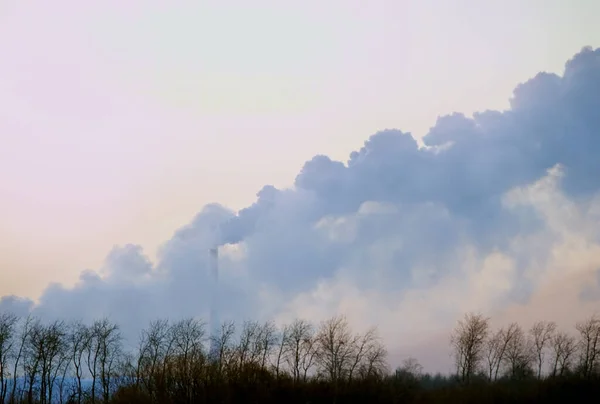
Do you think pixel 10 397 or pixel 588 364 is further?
pixel 588 364

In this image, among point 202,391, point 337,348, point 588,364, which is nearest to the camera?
point 202,391

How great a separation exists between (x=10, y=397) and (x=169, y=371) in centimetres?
1555

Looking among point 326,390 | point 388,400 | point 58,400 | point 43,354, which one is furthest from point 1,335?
point 388,400

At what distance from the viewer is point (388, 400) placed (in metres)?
63.6

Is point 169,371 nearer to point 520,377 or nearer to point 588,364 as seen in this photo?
point 520,377

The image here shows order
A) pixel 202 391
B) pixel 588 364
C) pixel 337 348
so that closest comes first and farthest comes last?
pixel 202 391 → pixel 337 348 → pixel 588 364

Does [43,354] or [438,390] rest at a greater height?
[43,354]

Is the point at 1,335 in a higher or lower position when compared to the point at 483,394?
higher

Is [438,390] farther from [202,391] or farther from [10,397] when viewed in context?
[10,397]

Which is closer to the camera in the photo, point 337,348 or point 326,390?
point 326,390

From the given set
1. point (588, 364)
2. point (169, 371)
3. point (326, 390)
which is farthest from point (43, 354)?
point (588, 364)

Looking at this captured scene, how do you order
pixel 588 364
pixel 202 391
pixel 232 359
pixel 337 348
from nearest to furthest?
pixel 202 391 < pixel 232 359 < pixel 337 348 < pixel 588 364

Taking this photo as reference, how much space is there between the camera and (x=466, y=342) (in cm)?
7912

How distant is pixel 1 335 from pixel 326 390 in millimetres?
30858
